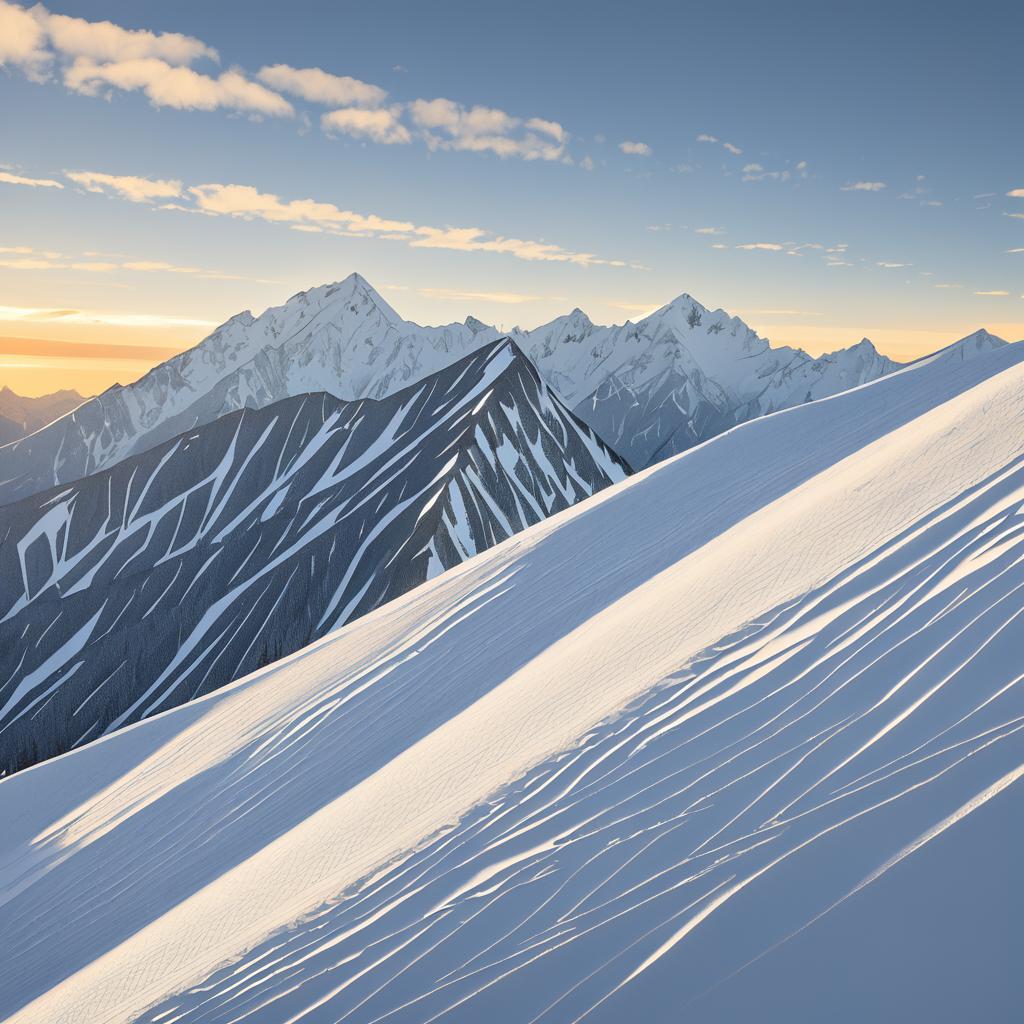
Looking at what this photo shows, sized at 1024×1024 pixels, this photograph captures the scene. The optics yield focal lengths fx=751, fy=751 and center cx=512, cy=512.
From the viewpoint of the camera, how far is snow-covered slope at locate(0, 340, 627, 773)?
6425cm

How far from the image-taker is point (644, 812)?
14.3 ft

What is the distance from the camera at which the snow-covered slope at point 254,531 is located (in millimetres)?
64250

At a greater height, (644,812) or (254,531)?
(254,531)

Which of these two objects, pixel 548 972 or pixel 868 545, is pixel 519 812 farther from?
pixel 868 545

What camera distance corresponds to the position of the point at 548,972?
3.49 m

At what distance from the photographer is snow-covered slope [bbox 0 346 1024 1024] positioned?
3.16m

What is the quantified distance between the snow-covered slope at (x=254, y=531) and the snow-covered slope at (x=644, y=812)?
4690 cm

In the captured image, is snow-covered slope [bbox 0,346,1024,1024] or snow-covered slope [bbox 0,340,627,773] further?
snow-covered slope [bbox 0,340,627,773]

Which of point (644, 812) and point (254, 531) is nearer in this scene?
point (644, 812)

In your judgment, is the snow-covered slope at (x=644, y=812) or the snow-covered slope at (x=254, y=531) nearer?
the snow-covered slope at (x=644, y=812)

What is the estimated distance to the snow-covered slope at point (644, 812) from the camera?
316 centimetres

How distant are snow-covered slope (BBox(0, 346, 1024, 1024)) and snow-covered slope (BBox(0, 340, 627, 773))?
154 ft

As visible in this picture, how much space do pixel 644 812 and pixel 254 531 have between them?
270ft

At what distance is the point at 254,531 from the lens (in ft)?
267
